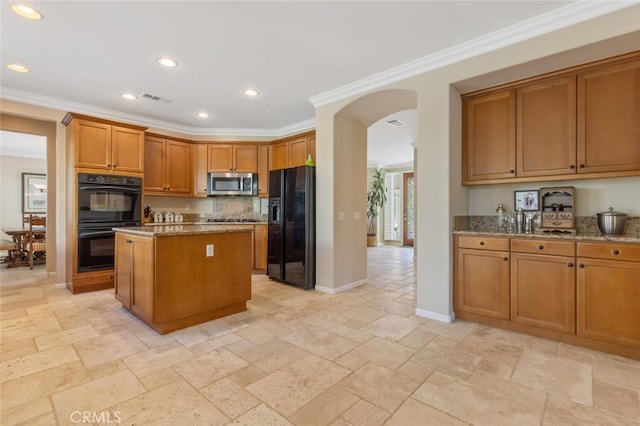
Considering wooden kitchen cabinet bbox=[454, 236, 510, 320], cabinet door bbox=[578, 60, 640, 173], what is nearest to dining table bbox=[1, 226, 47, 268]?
wooden kitchen cabinet bbox=[454, 236, 510, 320]

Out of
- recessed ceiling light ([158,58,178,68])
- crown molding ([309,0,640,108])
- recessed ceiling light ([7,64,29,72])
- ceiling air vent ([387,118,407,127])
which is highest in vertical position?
ceiling air vent ([387,118,407,127])

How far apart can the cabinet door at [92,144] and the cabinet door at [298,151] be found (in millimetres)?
2719

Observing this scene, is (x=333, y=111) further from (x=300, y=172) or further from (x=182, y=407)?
(x=182, y=407)

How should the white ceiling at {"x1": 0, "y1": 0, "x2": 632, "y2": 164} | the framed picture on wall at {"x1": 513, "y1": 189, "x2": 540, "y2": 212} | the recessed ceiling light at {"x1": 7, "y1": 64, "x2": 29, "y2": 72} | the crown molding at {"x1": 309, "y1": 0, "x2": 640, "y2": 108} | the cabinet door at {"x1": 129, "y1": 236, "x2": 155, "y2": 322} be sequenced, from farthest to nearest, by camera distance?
the recessed ceiling light at {"x1": 7, "y1": 64, "x2": 29, "y2": 72} < the framed picture on wall at {"x1": 513, "y1": 189, "x2": 540, "y2": 212} < the cabinet door at {"x1": 129, "y1": 236, "x2": 155, "y2": 322} < the white ceiling at {"x1": 0, "y1": 0, "x2": 632, "y2": 164} < the crown molding at {"x1": 309, "y1": 0, "x2": 640, "y2": 108}

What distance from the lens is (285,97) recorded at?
4.16 meters

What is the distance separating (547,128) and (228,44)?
3062 mm

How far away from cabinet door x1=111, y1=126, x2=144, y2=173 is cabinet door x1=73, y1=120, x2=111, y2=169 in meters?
0.07

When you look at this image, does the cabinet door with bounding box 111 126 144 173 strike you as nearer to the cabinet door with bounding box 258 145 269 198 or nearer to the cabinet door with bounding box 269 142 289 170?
the cabinet door with bounding box 258 145 269 198

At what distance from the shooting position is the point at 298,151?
5266mm

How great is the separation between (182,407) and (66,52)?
3.42m

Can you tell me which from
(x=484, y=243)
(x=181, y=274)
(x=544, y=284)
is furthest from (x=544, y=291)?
(x=181, y=274)

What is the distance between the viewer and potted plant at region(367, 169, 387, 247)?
30.3 feet

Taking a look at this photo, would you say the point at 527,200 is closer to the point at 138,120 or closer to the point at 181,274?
the point at 181,274

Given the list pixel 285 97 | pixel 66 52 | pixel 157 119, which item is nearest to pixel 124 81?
pixel 66 52
